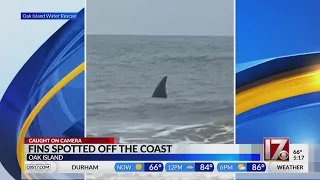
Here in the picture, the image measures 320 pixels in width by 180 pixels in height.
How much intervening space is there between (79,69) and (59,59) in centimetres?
12

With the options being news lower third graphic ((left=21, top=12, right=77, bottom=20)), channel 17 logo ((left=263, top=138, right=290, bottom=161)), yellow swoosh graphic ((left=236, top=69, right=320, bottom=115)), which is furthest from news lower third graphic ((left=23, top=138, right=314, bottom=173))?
news lower third graphic ((left=21, top=12, right=77, bottom=20))

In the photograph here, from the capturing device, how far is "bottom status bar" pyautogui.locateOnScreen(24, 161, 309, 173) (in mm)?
2736

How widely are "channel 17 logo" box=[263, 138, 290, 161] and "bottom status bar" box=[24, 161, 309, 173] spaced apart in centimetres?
Result: 3

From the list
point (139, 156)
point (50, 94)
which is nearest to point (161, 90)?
point (139, 156)

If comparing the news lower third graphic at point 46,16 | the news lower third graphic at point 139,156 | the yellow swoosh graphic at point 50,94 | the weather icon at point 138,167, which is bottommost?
the weather icon at point 138,167

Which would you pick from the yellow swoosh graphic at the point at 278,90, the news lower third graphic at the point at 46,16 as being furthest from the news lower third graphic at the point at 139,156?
the news lower third graphic at the point at 46,16

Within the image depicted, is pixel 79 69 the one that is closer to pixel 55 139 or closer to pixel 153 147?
pixel 55 139

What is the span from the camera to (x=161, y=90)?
2711 mm

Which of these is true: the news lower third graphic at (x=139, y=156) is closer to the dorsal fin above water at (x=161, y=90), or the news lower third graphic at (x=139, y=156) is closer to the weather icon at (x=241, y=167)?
the weather icon at (x=241, y=167)

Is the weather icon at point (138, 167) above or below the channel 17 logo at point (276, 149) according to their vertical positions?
below

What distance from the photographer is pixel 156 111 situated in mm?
2711

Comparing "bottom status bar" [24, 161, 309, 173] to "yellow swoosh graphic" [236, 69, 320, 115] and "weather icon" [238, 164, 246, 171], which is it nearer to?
"weather icon" [238, 164, 246, 171]

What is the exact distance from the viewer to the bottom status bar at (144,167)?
8.98 ft

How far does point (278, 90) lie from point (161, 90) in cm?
63
